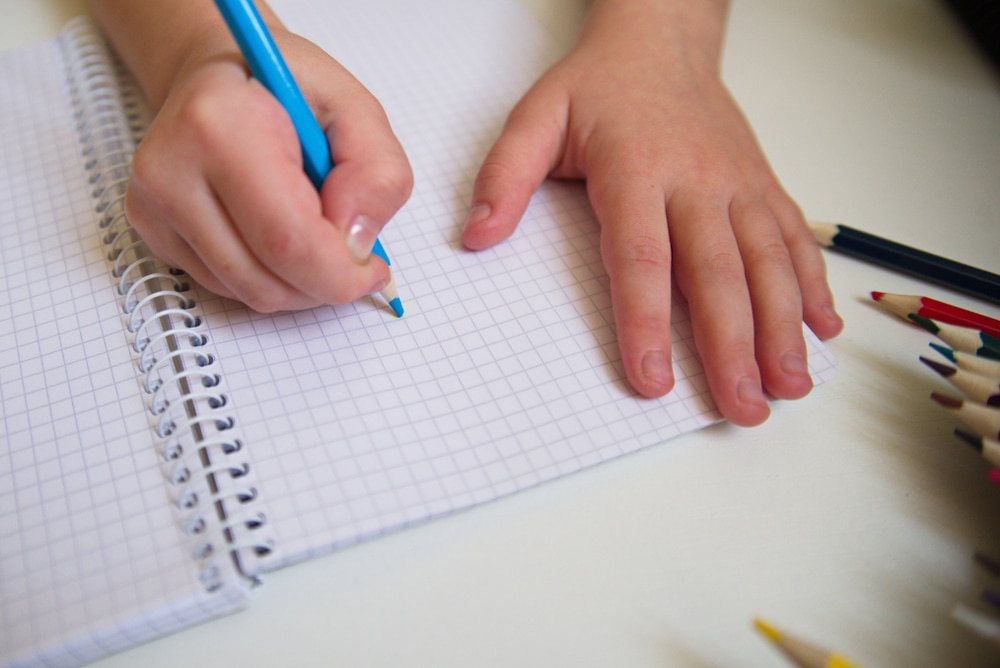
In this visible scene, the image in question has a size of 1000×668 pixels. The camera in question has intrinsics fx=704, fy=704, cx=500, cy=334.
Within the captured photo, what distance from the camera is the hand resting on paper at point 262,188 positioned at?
368 millimetres

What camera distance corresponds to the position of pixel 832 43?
71 centimetres

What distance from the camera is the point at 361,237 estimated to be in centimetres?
40

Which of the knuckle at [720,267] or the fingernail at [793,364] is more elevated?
the knuckle at [720,267]

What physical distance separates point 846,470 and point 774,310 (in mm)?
116

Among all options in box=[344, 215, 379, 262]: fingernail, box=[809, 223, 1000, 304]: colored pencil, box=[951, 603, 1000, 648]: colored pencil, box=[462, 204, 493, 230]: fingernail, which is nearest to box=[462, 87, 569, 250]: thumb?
box=[462, 204, 493, 230]: fingernail

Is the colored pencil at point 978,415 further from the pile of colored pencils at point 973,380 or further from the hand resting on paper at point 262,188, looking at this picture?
the hand resting on paper at point 262,188

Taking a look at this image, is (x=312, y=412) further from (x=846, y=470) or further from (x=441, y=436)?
(x=846, y=470)

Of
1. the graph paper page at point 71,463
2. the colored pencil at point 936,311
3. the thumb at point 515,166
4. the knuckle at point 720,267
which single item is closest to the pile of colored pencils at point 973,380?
the colored pencil at point 936,311

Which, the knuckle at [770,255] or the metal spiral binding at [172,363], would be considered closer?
the metal spiral binding at [172,363]

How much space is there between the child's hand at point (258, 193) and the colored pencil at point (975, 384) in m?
0.33

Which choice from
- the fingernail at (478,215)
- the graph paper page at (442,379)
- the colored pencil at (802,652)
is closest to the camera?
the colored pencil at (802,652)

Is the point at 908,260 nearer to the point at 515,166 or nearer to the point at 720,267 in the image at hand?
the point at 720,267

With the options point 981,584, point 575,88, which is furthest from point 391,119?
point 981,584

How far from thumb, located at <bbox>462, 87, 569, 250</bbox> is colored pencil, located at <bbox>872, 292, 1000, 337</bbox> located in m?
0.26
